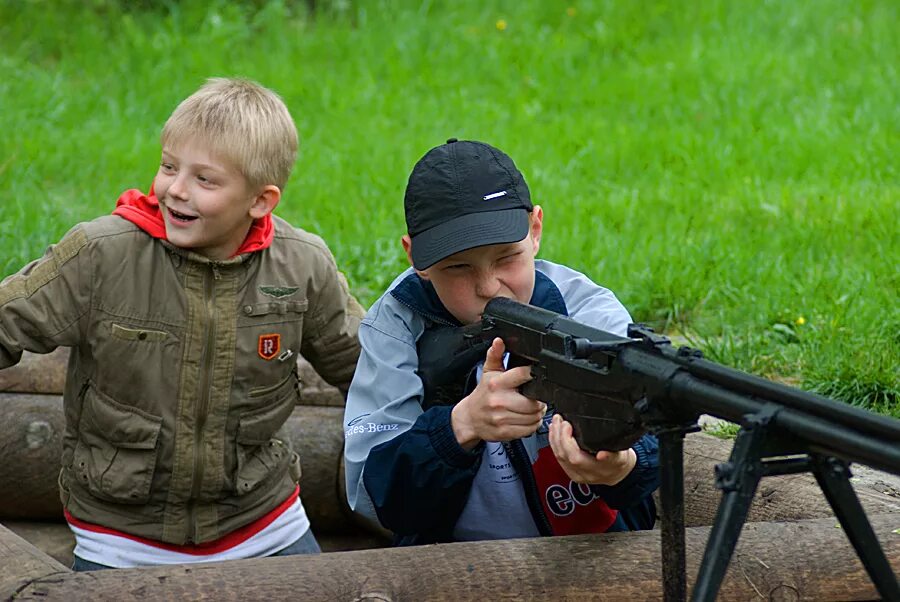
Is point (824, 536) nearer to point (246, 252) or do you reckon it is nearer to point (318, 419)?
point (246, 252)

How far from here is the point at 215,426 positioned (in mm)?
3135

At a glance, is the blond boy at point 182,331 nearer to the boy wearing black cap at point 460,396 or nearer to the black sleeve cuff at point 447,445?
the boy wearing black cap at point 460,396

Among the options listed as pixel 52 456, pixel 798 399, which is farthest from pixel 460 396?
pixel 52 456

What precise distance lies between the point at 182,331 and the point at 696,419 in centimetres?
146

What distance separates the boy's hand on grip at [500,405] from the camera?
2.39 meters

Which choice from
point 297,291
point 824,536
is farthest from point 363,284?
point 824,536

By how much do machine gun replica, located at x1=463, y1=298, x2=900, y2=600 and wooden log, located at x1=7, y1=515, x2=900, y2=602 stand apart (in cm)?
34

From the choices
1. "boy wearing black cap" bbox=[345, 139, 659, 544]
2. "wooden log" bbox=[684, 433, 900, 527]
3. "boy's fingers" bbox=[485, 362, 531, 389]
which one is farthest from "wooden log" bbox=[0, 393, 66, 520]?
"boy's fingers" bbox=[485, 362, 531, 389]

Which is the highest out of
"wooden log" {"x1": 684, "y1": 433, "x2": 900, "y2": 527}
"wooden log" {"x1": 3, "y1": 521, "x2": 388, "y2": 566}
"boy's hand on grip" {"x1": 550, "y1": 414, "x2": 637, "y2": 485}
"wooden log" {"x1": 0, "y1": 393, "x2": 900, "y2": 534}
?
"boy's hand on grip" {"x1": 550, "y1": 414, "x2": 637, "y2": 485}

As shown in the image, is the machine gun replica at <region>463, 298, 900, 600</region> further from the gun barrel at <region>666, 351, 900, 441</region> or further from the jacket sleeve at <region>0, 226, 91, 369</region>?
the jacket sleeve at <region>0, 226, 91, 369</region>

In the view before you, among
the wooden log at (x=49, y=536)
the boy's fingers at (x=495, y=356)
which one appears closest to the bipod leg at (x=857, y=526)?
the boy's fingers at (x=495, y=356)

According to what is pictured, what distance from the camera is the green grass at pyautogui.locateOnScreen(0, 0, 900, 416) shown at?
513 cm

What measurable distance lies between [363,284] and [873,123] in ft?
11.3

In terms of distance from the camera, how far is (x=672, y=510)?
2117 millimetres
